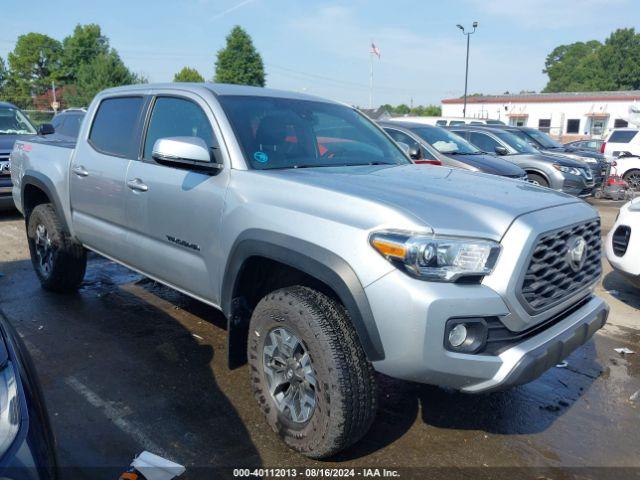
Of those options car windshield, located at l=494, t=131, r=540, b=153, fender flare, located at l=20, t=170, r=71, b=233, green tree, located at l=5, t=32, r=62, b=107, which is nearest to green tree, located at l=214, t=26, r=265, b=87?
green tree, located at l=5, t=32, r=62, b=107

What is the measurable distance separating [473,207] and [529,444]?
55.9 inches

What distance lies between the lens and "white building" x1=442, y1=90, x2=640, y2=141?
147 ft

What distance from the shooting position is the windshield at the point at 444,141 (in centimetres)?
918

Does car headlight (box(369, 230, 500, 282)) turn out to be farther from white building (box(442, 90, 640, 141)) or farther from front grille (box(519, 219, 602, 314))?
white building (box(442, 90, 640, 141))

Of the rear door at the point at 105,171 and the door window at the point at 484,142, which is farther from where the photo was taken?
the door window at the point at 484,142

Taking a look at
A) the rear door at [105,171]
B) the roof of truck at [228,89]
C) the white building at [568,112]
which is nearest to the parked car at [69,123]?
the rear door at [105,171]

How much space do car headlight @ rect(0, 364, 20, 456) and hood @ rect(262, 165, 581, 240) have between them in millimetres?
1503

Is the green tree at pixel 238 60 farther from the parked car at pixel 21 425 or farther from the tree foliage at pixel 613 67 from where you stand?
the parked car at pixel 21 425

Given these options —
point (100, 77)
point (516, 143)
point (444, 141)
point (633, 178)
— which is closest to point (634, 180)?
point (633, 178)

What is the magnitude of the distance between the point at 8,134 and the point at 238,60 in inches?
2810

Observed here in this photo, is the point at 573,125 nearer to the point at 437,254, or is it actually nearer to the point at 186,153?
the point at 186,153

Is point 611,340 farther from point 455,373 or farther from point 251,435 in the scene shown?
point 251,435

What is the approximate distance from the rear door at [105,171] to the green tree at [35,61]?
8143 cm

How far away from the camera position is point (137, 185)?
388cm
